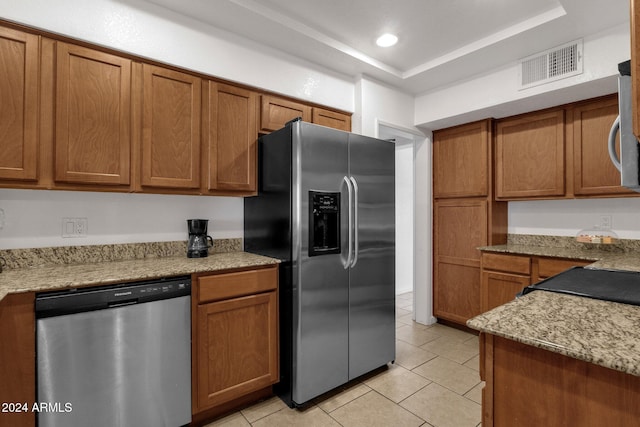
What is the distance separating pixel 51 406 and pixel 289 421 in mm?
1208

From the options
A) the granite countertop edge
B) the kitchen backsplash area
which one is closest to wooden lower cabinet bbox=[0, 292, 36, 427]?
the kitchen backsplash area

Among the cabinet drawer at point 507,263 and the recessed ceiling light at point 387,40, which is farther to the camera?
the cabinet drawer at point 507,263

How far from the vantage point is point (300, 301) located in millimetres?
2025

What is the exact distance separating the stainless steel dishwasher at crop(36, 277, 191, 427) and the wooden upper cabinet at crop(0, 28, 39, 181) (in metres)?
0.73

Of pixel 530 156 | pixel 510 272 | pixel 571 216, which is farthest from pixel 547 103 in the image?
pixel 510 272

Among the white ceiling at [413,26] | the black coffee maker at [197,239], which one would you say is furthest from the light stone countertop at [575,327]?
the white ceiling at [413,26]

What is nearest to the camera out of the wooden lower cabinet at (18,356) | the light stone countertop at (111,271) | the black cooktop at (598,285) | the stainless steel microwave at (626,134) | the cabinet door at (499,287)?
the stainless steel microwave at (626,134)

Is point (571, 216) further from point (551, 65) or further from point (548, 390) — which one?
point (548, 390)

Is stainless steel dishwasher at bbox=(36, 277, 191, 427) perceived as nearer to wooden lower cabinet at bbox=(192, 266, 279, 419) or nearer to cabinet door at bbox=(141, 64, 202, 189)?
wooden lower cabinet at bbox=(192, 266, 279, 419)

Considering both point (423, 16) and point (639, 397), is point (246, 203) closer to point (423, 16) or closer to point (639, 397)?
point (423, 16)

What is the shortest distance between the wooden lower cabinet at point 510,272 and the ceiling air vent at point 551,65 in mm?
1450

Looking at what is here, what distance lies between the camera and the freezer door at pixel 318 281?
203 cm

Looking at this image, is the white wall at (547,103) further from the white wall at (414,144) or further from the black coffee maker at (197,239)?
the black coffee maker at (197,239)

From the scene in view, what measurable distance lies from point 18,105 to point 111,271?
99 centimetres
